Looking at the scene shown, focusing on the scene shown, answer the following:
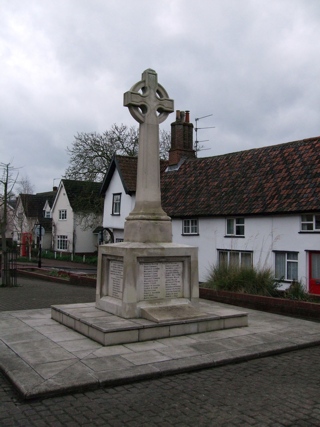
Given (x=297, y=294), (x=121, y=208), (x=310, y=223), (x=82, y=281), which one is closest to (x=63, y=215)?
(x=121, y=208)

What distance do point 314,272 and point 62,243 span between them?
36675mm

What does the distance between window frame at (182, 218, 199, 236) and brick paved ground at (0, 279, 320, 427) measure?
1787 cm

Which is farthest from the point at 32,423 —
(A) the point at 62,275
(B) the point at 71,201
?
(B) the point at 71,201

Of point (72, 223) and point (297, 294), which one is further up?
point (72, 223)

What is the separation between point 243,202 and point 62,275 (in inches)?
402

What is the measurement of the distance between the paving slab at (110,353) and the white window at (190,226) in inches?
597

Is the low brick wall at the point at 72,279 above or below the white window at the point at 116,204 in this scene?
below

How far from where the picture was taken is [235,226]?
22.0m

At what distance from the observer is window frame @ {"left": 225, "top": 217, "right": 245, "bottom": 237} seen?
21766mm

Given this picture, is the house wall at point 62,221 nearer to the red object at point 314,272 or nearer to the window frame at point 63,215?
the window frame at point 63,215

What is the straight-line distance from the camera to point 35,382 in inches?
219

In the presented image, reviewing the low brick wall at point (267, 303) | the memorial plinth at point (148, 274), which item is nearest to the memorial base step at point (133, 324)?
the memorial plinth at point (148, 274)

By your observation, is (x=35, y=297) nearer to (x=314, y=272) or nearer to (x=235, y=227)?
(x=235, y=227)

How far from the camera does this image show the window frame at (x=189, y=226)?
80.7 ft
